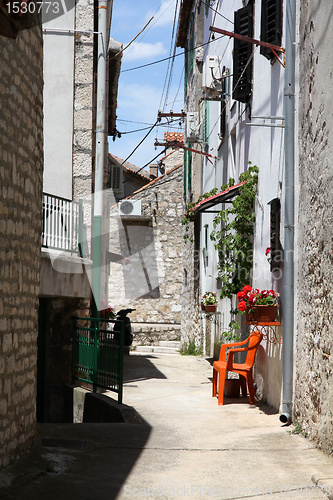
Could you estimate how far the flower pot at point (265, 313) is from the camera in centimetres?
708

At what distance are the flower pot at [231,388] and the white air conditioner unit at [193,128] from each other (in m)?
7.87

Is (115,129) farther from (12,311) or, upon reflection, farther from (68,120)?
(12,311)

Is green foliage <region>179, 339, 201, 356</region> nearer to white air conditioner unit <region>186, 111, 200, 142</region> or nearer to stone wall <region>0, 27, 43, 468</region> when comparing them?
white air conditioner unit <region>186, 111, 200, 142</region>

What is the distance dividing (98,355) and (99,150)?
3863 millimetres

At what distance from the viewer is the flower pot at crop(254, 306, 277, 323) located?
7082mm

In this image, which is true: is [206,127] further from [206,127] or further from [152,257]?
[152,257]

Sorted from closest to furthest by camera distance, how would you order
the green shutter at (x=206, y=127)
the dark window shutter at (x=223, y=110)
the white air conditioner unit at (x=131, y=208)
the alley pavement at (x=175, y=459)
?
the alley pavement at (x=175, y=459) → the dark window shutter at (x=223, y=110) → the green shutter at (x=206, y=127) → the white air conditioner unit at (x=131, y=208)

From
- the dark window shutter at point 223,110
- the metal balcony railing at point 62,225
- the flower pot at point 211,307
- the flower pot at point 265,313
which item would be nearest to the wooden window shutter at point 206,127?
the dark window shutter at point 223,110

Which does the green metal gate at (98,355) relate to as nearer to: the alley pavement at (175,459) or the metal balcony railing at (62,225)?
the alley pavement at (175,459)

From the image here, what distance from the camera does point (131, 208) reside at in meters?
21.5

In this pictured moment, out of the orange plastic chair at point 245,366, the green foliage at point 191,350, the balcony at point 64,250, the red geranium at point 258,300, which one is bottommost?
the green foliage at point 191,350

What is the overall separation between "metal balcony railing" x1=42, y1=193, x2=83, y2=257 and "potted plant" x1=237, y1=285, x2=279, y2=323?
Answer: 3.49 metres

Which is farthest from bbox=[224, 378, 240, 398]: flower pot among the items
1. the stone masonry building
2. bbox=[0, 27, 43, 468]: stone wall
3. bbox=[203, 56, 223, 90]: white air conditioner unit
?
the stone masonry building

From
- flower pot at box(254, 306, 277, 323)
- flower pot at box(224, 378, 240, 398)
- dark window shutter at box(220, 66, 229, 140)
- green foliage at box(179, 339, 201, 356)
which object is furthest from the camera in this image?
green foliage at box(179, 339, 201, 356)
